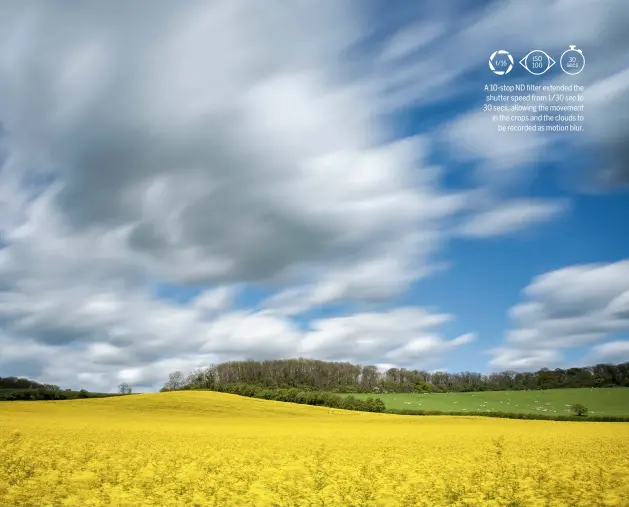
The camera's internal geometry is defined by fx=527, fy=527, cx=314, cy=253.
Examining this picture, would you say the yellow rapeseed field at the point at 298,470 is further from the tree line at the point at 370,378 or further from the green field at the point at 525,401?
the tree line at the point at 370,378

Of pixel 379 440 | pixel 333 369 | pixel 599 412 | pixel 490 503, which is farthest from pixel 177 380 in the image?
pixel 490 503

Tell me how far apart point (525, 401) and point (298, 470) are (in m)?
90.2

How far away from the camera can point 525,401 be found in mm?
100000

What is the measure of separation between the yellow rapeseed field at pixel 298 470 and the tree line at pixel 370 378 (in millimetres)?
89897

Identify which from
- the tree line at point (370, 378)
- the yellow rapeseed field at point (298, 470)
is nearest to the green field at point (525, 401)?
the tree line at point (370, 378)

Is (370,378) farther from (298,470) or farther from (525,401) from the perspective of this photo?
(298,470)

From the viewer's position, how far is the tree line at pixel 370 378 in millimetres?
123875

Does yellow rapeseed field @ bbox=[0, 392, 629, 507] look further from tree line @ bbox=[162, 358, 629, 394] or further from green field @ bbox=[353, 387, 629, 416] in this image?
tree line @ bbox=[162, 358, 629, 394]

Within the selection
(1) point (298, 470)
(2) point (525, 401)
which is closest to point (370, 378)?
(2) point (525, 401)

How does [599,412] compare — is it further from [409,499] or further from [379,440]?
[409,499]

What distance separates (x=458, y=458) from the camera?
25.2m

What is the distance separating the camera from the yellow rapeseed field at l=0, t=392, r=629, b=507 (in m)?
17.5

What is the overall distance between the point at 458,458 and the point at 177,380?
355 feet

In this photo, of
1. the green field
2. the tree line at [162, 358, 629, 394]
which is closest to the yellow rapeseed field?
the green field
